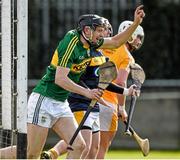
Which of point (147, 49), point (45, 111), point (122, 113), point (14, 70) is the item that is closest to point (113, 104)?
point (122, 113)

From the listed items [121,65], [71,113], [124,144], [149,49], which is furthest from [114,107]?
[149,49]

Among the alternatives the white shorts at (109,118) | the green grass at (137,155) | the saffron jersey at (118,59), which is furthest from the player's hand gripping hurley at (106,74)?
the green grass at (137,155)

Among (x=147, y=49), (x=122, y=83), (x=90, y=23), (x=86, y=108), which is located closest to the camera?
(x=90, y=23)

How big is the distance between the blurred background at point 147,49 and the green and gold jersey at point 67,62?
297 inches

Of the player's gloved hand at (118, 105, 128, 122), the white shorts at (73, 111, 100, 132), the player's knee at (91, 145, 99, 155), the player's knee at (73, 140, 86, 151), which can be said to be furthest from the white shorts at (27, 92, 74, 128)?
the player's gloved hand at (118, 105, 128, 122)

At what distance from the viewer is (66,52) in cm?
1041

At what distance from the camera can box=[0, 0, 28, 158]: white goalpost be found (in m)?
10.0

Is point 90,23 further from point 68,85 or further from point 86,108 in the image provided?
point 86,108

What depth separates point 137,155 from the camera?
17141 millimetres

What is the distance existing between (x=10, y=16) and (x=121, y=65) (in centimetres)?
196

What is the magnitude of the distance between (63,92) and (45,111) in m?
0.26

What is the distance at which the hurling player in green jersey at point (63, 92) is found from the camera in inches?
412

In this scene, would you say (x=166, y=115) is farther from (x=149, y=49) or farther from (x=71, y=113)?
(x=71, y=113)

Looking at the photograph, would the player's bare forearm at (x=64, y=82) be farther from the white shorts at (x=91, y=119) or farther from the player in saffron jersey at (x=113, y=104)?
the player in saffron jersey at (x=113, y=104)
